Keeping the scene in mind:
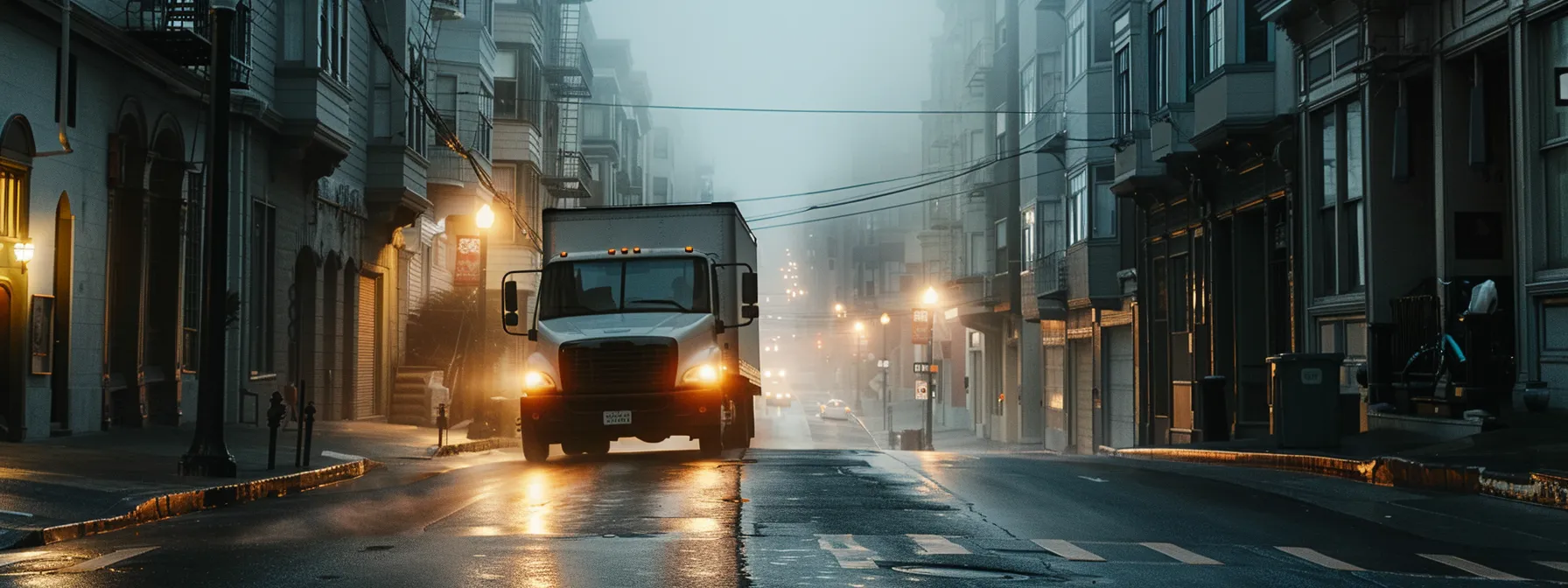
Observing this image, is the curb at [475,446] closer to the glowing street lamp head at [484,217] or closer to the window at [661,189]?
the glowing street lamp head at [484,217]

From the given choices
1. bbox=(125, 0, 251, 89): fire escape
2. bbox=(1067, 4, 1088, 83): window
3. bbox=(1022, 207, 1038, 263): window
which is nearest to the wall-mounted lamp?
bbox=(125, 0, 251, 89): fire escape

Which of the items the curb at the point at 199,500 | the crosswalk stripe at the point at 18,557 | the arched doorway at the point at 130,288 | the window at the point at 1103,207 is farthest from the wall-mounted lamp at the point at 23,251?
the window at the point at 1103,207

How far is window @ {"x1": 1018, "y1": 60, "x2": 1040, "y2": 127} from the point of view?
1948 inches

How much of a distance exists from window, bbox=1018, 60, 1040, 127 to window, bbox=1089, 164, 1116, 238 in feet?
23.5

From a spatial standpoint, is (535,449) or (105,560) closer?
(105,560)

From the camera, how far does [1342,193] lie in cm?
2556

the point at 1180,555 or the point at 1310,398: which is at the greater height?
the point at 1310,398

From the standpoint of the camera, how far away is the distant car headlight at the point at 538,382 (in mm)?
22750

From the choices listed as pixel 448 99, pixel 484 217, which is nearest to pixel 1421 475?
pixel 484 217

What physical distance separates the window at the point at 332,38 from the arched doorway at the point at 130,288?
6233 millimetres

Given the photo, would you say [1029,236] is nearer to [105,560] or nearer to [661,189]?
[105,560]

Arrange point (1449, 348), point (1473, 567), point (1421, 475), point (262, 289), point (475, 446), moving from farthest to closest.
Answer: point (262, 289) → point (475, 446) → point (1449, 348) → point (1421, 475) → point (1473, 567)

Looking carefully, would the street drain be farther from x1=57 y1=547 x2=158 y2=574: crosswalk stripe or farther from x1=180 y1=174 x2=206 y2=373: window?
x1=180 y1=174 x2=206 y2=373: window

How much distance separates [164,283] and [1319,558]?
68.6 feet
